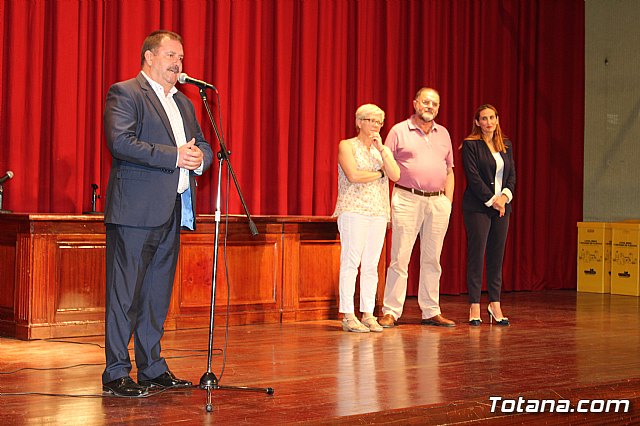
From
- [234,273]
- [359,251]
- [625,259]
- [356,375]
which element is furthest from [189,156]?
[625,259]

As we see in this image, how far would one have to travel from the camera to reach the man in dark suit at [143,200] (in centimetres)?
340

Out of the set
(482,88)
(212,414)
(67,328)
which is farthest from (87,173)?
(482,88)

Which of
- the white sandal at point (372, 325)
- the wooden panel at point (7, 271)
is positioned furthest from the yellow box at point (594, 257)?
the wooden panel at point (7, 271)

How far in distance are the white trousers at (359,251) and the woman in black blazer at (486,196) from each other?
2.34 ft

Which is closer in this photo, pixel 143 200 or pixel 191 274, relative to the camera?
pixel 143 200

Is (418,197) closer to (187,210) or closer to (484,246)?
(484,246)

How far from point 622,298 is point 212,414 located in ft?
21.2

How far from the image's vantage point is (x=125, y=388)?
11.3ft

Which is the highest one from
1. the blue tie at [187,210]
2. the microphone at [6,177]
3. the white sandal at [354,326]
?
the microphone at [6,177]

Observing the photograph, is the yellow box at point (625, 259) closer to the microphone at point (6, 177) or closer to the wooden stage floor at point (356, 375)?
the wooden stage floor at point (356, 375)

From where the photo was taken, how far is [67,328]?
17.4 feet

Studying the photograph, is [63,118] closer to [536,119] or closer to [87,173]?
[87,173]

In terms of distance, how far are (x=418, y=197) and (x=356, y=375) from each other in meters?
2.11

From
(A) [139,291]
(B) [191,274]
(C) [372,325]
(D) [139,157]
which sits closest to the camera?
(D) [139,157]
